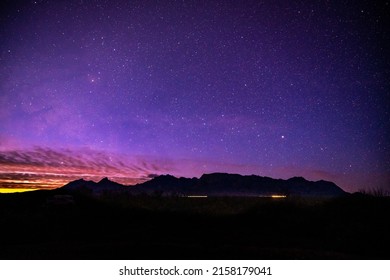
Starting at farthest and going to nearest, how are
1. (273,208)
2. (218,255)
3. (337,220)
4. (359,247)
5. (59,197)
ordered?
(59,197), (273,208), (337,220), (359,247), (218,255)

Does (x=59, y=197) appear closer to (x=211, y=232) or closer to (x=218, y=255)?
(x=211, y=232)

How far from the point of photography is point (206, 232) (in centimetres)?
1585

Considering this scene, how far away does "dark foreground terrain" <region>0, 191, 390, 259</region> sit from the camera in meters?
10.9

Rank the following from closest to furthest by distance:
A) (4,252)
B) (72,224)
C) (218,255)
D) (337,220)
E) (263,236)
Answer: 1. (218,255)
2. (4,252)
3. (263,236)
4. (337,220)
5. (72,224)

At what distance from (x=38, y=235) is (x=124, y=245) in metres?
6.37

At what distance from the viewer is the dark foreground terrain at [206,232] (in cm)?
1088

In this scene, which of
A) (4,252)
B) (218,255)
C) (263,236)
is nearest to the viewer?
(218,255)

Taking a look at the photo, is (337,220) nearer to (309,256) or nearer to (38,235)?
(309,256)

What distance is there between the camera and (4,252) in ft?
36.9
